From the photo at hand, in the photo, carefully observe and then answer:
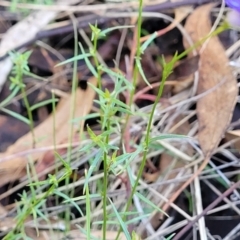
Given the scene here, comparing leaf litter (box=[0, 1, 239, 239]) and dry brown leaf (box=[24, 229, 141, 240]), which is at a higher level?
leaf litter (box=[0, 1, 239, 239])

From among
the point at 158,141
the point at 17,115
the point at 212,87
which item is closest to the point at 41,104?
the point at 17,115

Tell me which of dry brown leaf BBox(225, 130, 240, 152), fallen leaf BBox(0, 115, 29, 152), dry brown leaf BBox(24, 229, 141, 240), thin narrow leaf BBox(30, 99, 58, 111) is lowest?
dry brown leaf BBox(24, 229, 141, 240)

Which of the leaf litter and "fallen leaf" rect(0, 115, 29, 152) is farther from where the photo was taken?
"fallen leaf" rect(0, 115, 29, 152)

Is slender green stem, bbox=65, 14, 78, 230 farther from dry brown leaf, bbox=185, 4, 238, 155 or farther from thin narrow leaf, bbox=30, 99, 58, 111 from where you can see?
dry brown leaf, bbox=185, 4, 238, 155

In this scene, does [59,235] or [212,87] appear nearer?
[59,235]

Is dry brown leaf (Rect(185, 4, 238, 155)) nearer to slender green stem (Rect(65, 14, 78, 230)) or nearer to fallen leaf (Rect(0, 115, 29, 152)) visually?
slender green stem (Rect(65, 14, 78, 230))

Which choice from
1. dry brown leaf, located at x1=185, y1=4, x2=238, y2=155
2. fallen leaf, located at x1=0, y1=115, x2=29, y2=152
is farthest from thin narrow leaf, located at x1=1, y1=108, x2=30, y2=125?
dry brown leaf, located at x1=185, y1=4, x2=238, y2=155

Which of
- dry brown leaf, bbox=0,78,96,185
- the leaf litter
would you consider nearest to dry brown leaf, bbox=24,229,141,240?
the leaf litter

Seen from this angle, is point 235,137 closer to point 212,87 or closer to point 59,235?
point 212,87
